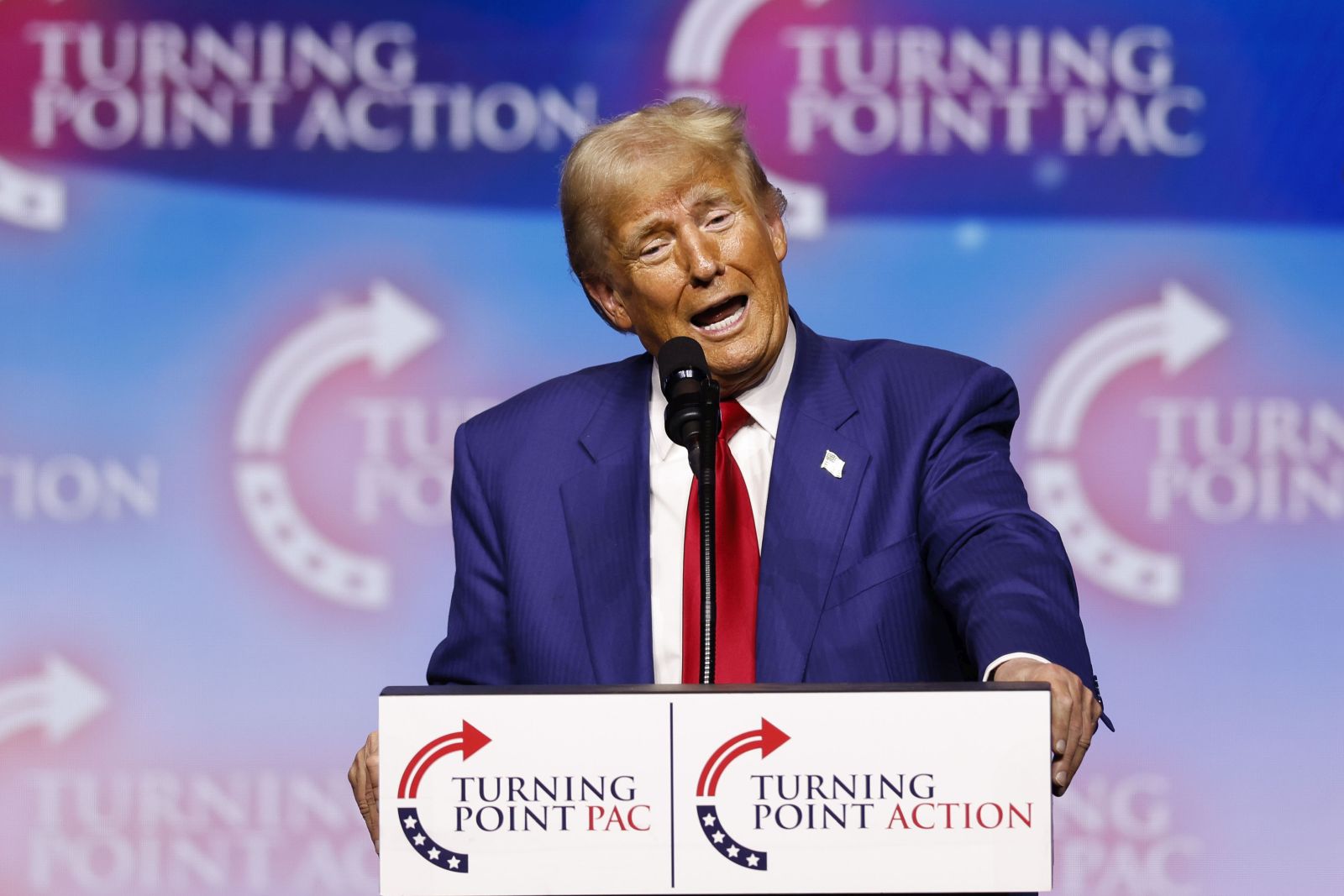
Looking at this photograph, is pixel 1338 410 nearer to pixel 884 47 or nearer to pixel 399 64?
pixel 884 47

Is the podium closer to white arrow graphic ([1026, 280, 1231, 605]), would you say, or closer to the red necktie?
the red necktie

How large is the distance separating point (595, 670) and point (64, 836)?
6.12 feet

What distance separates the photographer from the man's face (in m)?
2.26

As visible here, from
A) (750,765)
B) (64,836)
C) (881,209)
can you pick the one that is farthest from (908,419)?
(64,836)

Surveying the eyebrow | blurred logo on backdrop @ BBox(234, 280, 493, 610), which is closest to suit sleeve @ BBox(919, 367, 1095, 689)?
the eyebrow

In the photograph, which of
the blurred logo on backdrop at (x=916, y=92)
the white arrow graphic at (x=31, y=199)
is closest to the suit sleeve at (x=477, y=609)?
the blurred logo on backdrop at (x=916, y=92)

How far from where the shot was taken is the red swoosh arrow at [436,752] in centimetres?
143

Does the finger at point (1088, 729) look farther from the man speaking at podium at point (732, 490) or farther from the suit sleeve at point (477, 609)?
the suit sleeve at point (477, 609)

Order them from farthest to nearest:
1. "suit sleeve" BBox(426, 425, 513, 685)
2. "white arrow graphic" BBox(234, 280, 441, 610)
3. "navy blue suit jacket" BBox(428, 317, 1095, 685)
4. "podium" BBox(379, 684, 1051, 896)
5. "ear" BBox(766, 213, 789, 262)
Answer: "white arrow graphic" BBox(234, 280, 441, 610), "ear" BBox(766, 213, 789, 262), "suit sleeve" BBox(426, 425, 513, 685), "navy blue suit jacket" BBox(428, 317, 1095, 685), "podium" BBox(379, 684, 1051, 896)

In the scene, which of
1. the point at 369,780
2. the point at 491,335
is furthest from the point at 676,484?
the point at 491,335

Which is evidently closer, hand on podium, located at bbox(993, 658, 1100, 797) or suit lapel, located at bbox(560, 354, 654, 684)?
hand on podium, located at bbox(993, 658, 1100, 797)

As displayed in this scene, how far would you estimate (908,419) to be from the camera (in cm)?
215

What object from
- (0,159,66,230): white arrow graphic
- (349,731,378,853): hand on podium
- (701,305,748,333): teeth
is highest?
Answer: (0,159,66,230): white arrow graphic

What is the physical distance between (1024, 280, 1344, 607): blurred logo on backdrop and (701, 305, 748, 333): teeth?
126 cm
